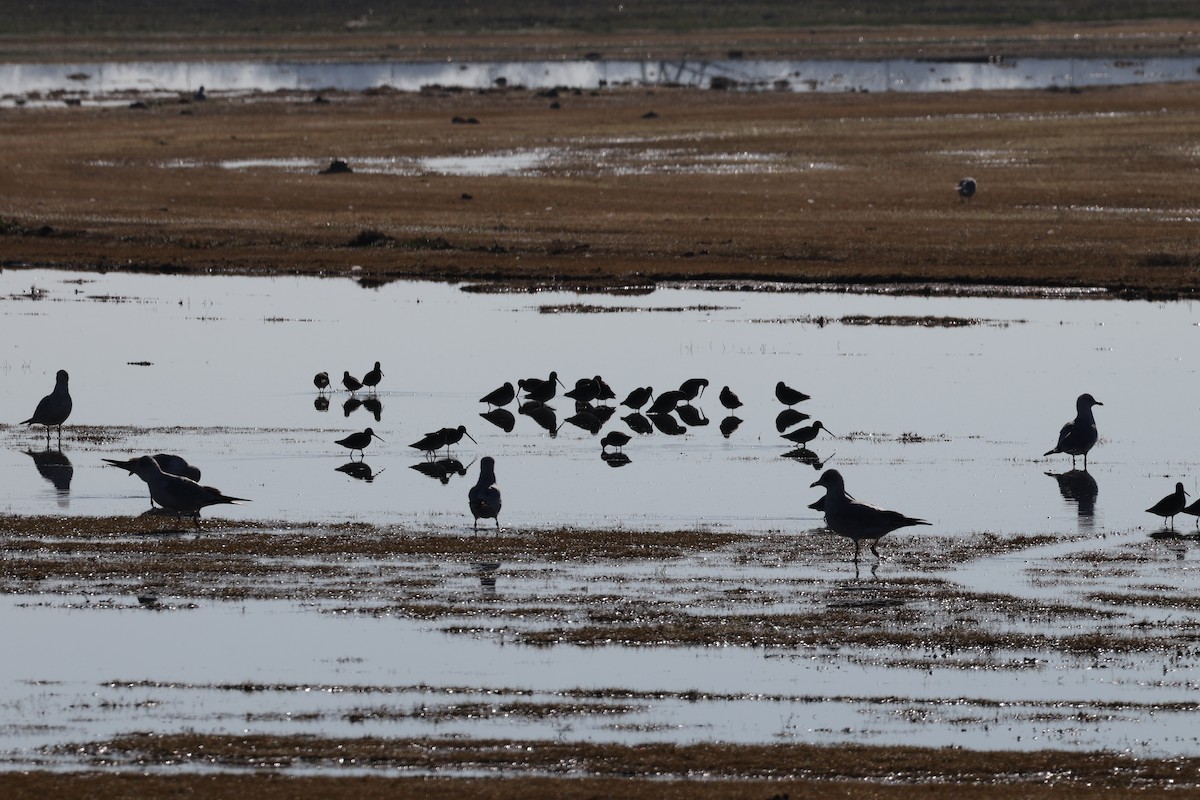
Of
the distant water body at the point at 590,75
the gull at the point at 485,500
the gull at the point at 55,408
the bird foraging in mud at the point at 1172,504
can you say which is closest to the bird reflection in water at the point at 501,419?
the gull at the point at 55,408

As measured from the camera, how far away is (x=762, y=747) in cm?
1178

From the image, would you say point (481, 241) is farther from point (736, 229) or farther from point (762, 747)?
point (762, 747)

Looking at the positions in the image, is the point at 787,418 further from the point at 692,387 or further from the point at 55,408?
the point at 55,408

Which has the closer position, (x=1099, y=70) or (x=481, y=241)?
(x=481, y=241)

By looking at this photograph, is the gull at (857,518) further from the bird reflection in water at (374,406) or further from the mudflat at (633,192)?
the mudflat at (633,192)

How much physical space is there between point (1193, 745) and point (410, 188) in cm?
4257

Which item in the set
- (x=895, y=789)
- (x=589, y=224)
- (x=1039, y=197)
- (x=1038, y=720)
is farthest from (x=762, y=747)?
(x=1039, y=197)

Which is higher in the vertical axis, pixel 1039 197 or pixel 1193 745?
pixel 1039 197

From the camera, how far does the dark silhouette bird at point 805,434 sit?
22594mm

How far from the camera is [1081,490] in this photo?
2022 cm

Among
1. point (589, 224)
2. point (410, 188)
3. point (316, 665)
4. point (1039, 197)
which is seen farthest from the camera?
point (410, 188)

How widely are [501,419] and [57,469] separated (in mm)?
5780

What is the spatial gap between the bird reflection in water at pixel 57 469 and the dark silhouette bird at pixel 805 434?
8167mm

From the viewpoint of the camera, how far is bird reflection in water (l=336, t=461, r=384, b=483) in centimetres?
2078
